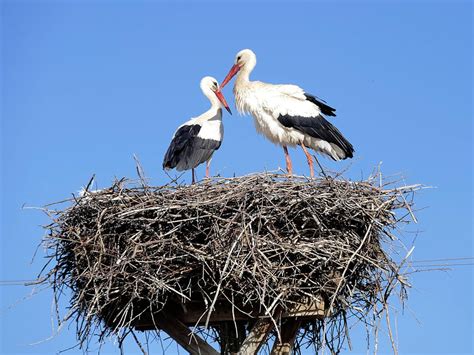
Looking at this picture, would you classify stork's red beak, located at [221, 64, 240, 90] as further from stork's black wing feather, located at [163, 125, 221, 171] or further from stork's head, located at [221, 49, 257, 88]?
stork's black wing feather, located at [163, 125, 221, 171]

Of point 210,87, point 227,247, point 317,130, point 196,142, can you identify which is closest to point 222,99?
point 210,87

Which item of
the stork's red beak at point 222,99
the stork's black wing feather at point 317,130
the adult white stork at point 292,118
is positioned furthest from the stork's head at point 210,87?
the stork's black wing feather at point 317,130

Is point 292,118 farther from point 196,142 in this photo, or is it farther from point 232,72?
point 232,72

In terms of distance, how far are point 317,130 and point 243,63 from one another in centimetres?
152

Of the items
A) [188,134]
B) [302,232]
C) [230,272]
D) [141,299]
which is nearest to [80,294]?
[141,299]

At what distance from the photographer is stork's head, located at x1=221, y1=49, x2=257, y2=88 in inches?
434

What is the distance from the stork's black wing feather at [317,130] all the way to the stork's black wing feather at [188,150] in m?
0.84

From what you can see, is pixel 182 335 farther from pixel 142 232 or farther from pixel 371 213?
pixel 371 213

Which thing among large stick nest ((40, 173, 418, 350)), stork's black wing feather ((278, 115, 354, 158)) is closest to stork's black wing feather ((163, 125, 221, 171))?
stork's black wing feather ((278, 115, 354, 158))

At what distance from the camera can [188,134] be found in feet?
34.1

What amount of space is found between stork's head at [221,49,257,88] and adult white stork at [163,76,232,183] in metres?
0.37

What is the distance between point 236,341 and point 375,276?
4.11 ft

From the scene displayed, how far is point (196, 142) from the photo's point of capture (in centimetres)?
1031

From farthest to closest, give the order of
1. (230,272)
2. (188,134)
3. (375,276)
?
(188,134)
(375,276)
(230,272)
